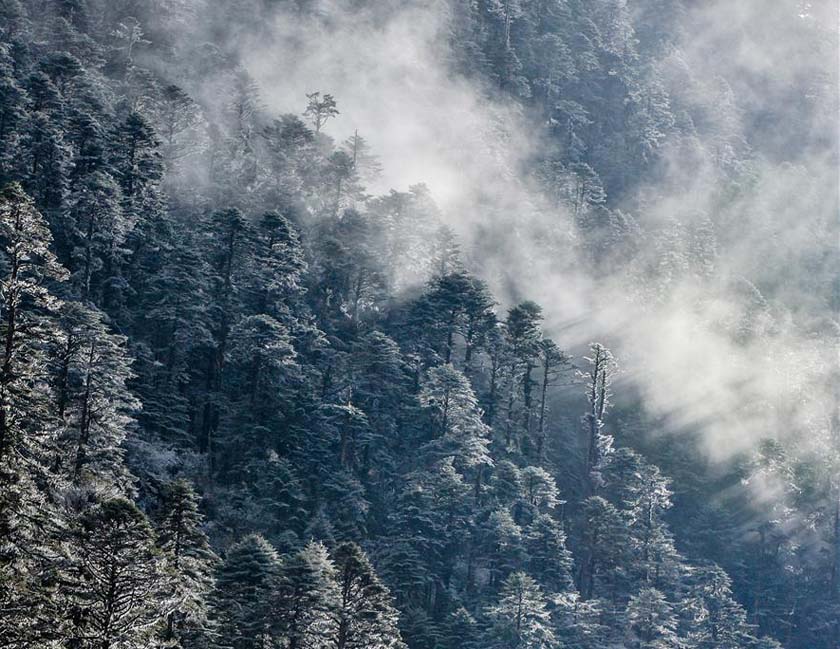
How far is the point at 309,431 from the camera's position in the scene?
68.8 metres

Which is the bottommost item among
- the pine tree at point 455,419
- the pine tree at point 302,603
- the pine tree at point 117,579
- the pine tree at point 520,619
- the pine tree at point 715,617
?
the pine tree at point 117,579

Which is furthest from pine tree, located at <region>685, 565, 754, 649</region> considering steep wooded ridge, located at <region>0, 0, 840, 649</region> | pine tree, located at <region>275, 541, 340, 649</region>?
pine tree, located at <region>275, 541, 340, 649</region>

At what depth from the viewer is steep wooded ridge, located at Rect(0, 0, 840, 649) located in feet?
117

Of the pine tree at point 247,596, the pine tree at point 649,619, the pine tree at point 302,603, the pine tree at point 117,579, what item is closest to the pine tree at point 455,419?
the pine tree at point 649,619

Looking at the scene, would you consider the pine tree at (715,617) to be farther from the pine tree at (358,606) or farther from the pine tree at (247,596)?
the pine tree at (247,596)

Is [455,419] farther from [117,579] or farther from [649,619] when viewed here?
[117,579]

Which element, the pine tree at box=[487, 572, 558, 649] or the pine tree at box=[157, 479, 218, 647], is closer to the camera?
the pine tree at box=[157, 479, 218, 647]

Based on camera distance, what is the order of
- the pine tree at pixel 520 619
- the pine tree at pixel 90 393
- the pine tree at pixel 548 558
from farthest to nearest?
the pine tree at pixel 548 558, the pine tree at pixel 520 619, the pine tree at pixel 90 393

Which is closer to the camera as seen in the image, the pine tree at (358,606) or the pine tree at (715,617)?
the pine tree at (358,606)

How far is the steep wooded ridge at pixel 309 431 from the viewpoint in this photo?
35.7 m

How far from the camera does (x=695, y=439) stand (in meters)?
93.9

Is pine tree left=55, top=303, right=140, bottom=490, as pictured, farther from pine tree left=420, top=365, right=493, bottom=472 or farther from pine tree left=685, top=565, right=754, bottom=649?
pine tree left=685, top=565, right=754, bottom=649

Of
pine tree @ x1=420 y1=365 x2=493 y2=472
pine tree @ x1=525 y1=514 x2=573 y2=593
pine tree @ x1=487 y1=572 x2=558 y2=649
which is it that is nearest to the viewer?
pine tree @ x1=487 y1=572 x2=558 y2=649

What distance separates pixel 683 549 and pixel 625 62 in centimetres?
10729
